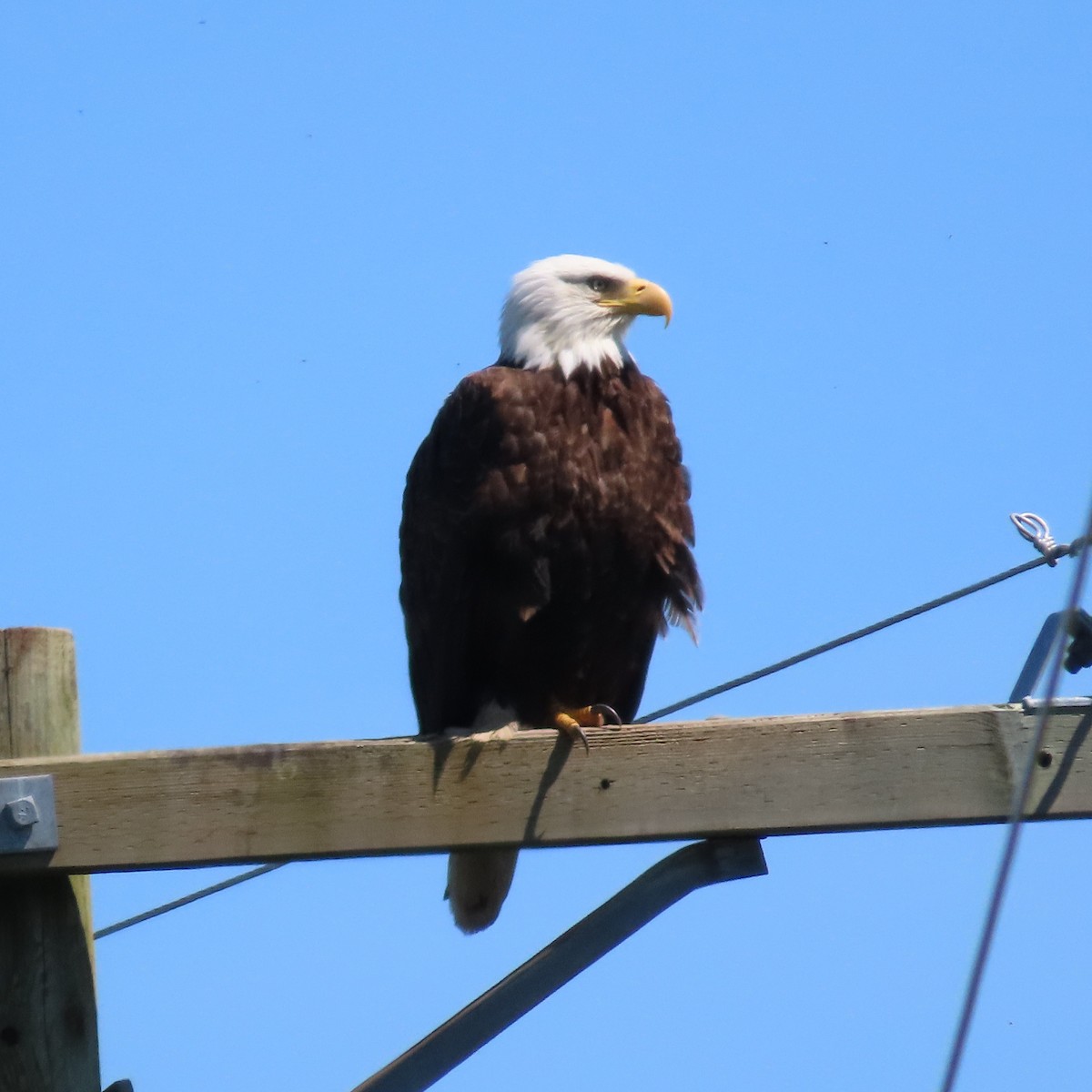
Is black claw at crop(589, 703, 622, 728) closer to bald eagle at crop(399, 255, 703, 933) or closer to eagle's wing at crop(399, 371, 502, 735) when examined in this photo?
bald eagle at crop(399, 255, 703, 933)

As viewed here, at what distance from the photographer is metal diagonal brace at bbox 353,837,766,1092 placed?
2.84 metres

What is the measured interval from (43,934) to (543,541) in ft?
5.77

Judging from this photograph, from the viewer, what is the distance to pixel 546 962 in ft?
9.61

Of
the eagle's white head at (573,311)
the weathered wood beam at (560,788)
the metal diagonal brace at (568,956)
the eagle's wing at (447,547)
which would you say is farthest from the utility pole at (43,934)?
the eagle's white head at (573,311)

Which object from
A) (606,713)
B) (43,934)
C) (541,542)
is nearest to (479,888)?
(606,713)

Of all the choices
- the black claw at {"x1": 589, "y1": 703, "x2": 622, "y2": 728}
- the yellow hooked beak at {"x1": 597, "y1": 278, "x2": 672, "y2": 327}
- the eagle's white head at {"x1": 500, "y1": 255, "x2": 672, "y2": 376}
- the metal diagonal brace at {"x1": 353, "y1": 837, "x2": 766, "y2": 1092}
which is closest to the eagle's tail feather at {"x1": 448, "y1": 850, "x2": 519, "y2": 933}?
the black claw at {"x1": 589, "y1": 703, "x2": 622, "y2": 728}

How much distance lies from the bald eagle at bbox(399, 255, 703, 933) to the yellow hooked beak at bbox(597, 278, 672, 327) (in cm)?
22

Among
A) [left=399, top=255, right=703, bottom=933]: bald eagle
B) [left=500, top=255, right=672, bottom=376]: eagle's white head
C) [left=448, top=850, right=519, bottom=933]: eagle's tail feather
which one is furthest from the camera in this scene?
[left=500, top=255, right=672, bottom=376]: eagle's white head

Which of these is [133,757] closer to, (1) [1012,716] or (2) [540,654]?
(1) [1012,716]

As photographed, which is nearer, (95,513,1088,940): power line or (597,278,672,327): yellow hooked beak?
(95,513,1088,940): power line

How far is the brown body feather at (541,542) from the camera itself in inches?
172

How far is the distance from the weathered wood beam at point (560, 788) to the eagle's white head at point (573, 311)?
1.90 meters

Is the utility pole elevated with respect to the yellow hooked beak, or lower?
lower

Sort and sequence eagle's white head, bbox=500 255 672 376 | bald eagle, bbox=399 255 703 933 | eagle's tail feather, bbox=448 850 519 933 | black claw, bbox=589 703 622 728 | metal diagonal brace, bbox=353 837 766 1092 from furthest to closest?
1. eagle's white head, bbox=500 255 672 376
2. bald eagle, bbox=399 255 703 933
3. eagle's tail feather, bbox=448 850 519 933
4. black claw, bbox=589 703 622 728
5. metal diagonal brace, bbox=353 837 766 1092
